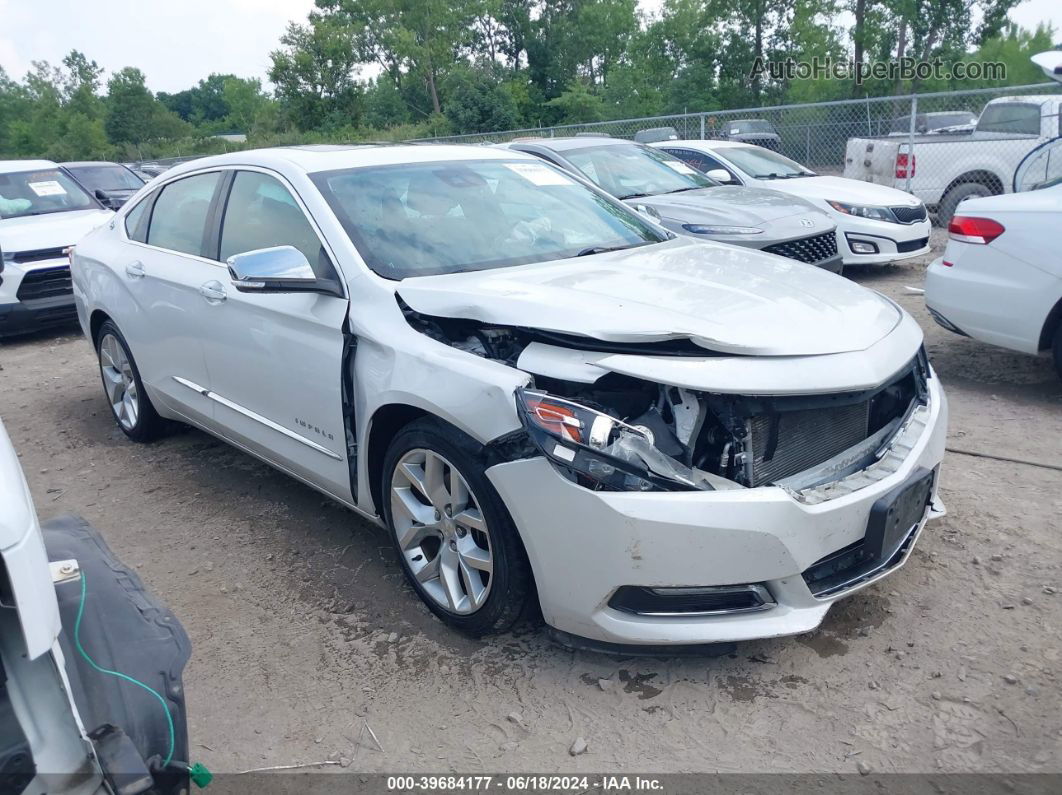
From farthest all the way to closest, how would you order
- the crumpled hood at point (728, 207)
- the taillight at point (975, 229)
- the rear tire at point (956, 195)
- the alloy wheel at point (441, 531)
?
the rear tire at point (956, 195) → the crumpled hood at point (728, 207) → the taillight at point (975, 229) → the alloy wheel at point (441, 531)

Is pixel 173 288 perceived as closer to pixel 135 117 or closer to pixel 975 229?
pixel 975 229

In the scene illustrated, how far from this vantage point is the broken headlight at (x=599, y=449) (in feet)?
8.46

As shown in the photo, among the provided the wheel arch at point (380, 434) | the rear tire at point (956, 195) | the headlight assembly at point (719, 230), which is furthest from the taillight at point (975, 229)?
the rear tire at point (956, 195)

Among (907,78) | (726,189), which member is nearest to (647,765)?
(726,189)

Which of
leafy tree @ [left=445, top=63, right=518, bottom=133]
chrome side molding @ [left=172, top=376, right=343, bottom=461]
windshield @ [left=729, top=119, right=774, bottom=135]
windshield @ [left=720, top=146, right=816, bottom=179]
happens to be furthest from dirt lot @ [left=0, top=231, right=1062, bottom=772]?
leafy tree @ [left=445, top=63, right=518, bottom=133]

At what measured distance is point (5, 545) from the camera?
1476 mm

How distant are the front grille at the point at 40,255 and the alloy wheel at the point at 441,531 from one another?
7.11 meters

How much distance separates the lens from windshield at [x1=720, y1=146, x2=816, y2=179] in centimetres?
1020

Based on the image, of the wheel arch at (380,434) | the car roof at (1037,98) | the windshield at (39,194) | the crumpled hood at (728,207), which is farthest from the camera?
the car roof at (1037,98)

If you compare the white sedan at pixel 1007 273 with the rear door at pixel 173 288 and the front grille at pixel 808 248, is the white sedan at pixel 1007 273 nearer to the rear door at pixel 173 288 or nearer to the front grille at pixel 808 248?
the front grille at pixel 808 248

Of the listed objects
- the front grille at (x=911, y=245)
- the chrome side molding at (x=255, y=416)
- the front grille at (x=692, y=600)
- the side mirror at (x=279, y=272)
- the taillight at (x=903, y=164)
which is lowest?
the front grille at (x=911, y=245)

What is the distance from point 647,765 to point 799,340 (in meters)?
1.38

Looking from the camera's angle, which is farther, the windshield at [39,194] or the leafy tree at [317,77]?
the leafy tree at [317,77]

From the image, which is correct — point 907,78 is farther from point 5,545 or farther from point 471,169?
point 5,545
